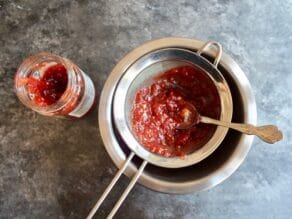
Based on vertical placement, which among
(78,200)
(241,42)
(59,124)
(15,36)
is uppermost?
(241,42)

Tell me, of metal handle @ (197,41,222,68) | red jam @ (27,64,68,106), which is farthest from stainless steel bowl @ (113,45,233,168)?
red jam @ (27,64,68,106)

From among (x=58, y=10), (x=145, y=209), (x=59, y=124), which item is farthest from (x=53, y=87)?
(x=145, y=209)

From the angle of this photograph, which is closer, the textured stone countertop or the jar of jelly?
the jar of jelly

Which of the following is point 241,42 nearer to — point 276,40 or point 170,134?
point 276,40

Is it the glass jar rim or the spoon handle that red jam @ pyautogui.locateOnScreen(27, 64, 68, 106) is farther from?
the spoon handle

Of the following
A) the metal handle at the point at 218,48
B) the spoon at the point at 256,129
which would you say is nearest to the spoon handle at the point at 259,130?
the spoon at the point at 256,129

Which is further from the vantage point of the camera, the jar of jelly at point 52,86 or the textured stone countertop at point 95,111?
the textured stone countertop at point 95,111

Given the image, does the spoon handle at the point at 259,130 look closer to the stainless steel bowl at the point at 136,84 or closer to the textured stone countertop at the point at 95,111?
the stainless steel bowl at the point at 136,84
